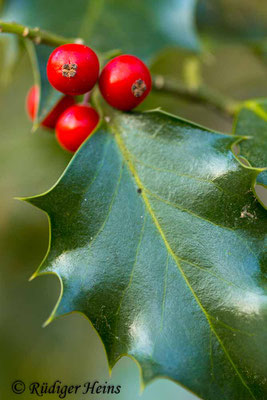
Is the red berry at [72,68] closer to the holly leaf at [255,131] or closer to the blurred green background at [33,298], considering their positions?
the holly leaf at [255,131]

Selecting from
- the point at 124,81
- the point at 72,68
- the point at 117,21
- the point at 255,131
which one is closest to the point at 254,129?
the point at 255,131

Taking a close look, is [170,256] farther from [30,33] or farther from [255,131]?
[30,33]

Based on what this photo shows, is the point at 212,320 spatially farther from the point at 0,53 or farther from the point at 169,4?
the point at 0,53

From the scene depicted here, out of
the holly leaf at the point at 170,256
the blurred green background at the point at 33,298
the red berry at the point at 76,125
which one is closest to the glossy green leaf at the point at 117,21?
the blurred green background at the point at 33,298

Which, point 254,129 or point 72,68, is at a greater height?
point 72,68

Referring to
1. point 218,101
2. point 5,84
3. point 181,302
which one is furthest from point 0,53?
point 181,302

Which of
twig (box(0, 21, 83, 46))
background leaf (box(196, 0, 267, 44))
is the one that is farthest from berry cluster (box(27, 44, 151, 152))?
background leaf (box(196, 0, 267, 44))

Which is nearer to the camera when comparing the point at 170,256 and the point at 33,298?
the point at 170,256
